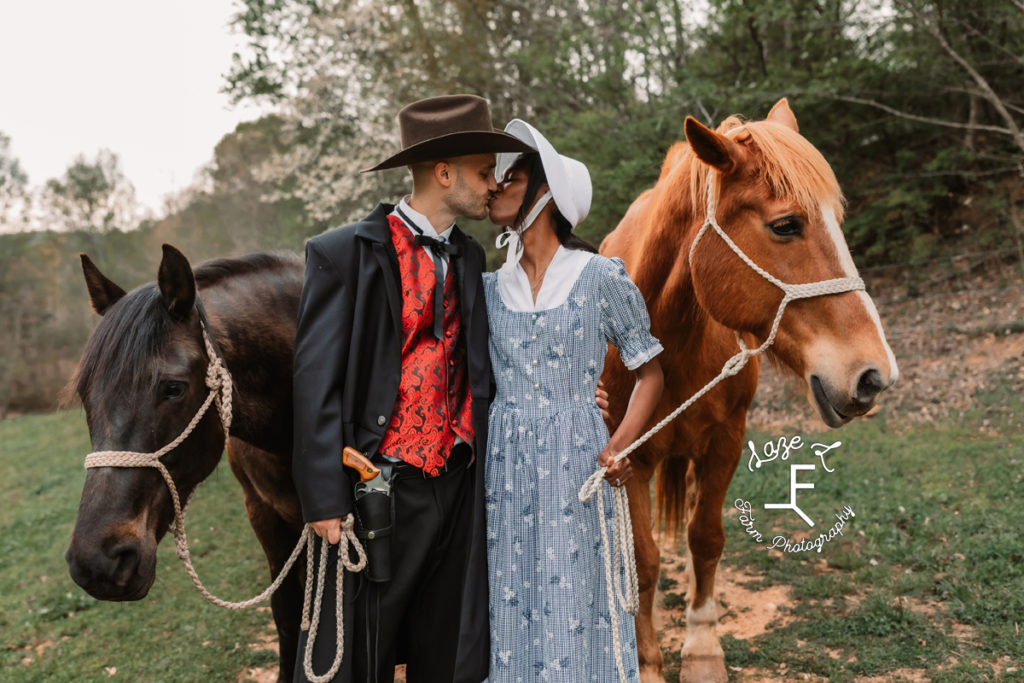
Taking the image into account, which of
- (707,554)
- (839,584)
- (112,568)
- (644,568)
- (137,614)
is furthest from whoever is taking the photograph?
(137,614)

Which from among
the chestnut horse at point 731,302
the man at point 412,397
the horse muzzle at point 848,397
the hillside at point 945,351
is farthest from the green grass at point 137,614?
the hillside at point 945,351

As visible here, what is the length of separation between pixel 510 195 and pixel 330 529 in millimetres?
1152

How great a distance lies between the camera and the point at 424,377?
2.00m

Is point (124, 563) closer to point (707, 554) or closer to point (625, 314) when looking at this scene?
point (625, 314)

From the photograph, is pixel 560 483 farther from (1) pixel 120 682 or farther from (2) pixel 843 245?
(1) pixel 120 682

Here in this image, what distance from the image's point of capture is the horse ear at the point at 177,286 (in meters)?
1.94

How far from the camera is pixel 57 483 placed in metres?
9.92

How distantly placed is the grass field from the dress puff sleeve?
2.13m

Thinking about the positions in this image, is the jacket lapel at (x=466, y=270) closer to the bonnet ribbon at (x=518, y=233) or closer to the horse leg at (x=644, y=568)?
the bonnet ribbon at (x=518, y=233)

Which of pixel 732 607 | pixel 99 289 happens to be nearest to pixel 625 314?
pixel 99 289

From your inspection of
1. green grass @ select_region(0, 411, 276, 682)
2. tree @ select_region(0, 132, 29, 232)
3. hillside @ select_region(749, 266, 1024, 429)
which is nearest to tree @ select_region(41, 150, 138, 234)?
tree @ select_region(0, 132, 29, 232)

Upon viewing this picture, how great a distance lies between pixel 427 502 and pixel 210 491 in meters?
7.41

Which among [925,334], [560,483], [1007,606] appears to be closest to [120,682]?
[560,483]

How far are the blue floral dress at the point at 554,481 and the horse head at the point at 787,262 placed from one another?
14.7 inches
